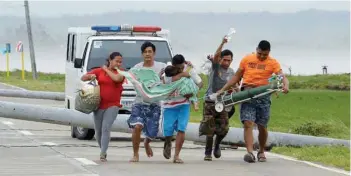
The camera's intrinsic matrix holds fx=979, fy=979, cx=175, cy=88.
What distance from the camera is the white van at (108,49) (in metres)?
19.1

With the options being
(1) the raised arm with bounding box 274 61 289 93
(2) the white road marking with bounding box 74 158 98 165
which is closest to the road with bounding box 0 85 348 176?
(2) the white road marking with bounding box 74 158 98 165

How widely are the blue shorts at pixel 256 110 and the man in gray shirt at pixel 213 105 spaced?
1.37ft

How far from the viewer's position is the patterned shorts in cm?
1492

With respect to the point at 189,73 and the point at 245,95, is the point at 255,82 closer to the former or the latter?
the point at 245,95

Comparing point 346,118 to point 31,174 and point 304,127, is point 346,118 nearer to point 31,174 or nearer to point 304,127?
point 304,127

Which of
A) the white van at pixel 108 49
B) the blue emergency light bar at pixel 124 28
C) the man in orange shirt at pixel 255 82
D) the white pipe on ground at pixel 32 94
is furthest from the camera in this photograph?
the white pipe on ground at pixel 32 94

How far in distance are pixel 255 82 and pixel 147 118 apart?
1.69m

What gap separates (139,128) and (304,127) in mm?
7465

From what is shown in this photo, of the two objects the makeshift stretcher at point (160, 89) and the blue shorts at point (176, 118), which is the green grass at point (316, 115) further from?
the makeshift stretcher at point (160, 89)

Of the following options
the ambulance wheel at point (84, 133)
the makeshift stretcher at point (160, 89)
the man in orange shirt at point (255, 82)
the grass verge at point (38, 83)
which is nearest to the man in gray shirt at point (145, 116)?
the makeshift stretcher at point (160, 89)

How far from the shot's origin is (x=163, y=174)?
12992mm

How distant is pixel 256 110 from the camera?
14727 millimetres

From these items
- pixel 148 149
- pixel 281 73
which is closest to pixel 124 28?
pixel 148 149

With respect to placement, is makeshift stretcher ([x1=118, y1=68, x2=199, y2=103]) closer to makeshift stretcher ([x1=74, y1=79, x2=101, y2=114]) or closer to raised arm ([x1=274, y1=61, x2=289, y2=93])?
makeshift stretcher ([x1=74, y1=79, x2=101, y2=114])
